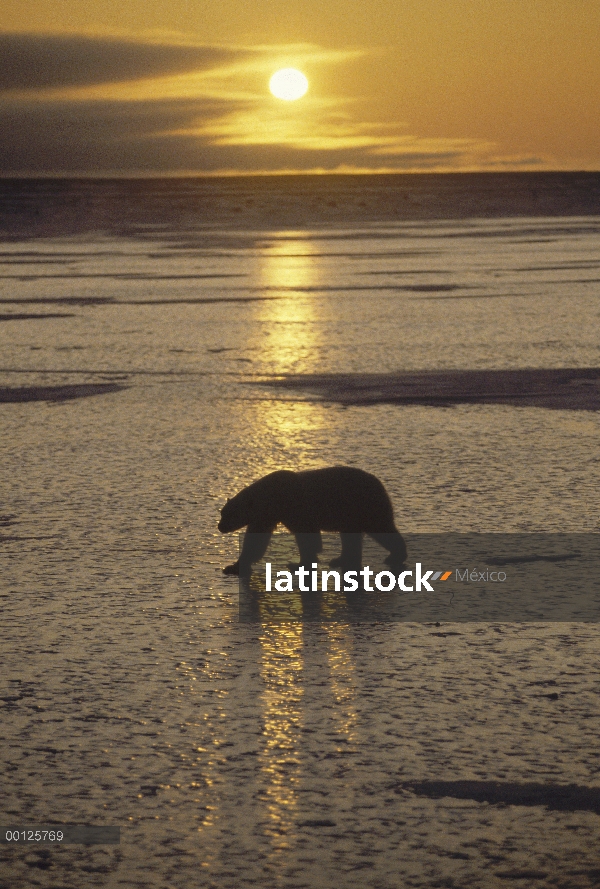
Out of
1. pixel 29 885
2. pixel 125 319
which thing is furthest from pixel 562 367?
pixel 29 885

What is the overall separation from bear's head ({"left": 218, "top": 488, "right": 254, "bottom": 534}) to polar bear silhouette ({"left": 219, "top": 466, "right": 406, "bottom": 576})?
0.01 metres

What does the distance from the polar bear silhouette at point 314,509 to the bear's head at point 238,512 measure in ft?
0.04

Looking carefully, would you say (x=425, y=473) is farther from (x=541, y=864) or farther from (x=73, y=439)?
(x=541, y=864)

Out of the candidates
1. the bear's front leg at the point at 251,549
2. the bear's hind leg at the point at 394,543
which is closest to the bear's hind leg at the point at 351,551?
the bear's hind leg at the point at 394,543

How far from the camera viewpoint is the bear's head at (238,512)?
210 inches

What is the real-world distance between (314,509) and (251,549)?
0.94ft

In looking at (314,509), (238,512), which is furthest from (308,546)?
Result: (238,512)

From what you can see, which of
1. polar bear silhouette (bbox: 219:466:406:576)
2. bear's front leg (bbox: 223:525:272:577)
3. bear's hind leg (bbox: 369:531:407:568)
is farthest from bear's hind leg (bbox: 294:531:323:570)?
bear's hind leg (bbox: 369:531:407:568)

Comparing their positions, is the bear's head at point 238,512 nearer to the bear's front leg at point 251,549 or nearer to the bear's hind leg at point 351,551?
the bear's front leg at point 251,549

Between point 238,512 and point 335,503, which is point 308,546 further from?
point 238,512

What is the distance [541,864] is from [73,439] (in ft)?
18.5

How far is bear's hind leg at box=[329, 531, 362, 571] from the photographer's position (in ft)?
17.3

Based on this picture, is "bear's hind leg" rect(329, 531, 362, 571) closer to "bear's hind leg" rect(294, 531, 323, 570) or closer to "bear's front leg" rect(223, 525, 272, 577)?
"bear's hind leg" rect(294, 531, 323, 570)

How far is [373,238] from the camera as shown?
36562 millimetres
